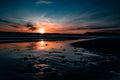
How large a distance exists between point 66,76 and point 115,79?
8.98ft

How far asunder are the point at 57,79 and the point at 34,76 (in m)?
1.41

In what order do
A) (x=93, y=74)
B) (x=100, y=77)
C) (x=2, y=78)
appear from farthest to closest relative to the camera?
(x=93, y=74)
(x=100, y=77)
(x=2, y=78)

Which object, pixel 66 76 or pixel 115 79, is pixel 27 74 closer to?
pixel 66 76

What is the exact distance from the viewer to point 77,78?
896cm

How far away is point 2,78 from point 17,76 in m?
0.84

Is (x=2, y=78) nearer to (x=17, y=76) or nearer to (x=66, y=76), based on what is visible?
(x=17, y=76)

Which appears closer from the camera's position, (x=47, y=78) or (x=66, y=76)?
(x=47, y=78)

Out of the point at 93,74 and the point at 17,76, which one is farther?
the point at 93,74

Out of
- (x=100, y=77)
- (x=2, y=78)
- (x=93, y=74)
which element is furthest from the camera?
(x=93, y=74)

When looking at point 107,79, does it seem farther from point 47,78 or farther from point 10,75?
point 10,75

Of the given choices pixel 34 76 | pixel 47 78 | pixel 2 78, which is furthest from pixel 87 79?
pixel 2 78

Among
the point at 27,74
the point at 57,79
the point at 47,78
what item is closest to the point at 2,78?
the point at 27,74

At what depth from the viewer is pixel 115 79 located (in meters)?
8.65

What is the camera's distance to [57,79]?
8586mm
